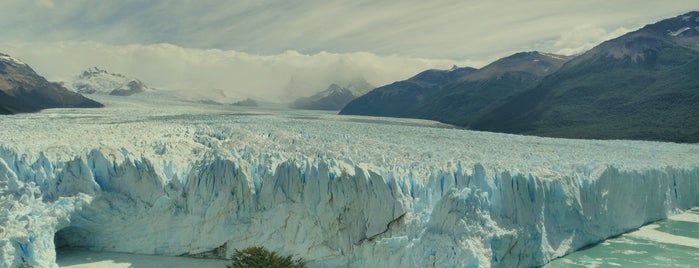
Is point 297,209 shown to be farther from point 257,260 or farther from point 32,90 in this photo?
point 32,90

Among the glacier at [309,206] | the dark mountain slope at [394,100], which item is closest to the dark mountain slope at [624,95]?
the glacier at [309,206]

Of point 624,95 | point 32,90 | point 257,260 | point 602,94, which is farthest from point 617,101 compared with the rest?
point 32,90

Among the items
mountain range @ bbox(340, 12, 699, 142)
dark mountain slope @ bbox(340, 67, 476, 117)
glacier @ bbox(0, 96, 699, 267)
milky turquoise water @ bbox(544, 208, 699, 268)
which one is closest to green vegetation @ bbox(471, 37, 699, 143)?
mountain range @ bbox(340, 12, 699, 142)

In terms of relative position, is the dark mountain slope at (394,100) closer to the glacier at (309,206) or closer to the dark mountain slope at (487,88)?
the dark mountain slope at (487,88)

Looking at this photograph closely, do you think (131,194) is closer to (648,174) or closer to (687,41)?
(648,174)

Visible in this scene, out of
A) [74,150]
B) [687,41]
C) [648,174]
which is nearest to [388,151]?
[648,174]

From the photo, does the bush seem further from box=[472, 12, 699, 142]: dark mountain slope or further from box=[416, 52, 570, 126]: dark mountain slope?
box=[416, 52, 570, 126]: dark mountain slope
